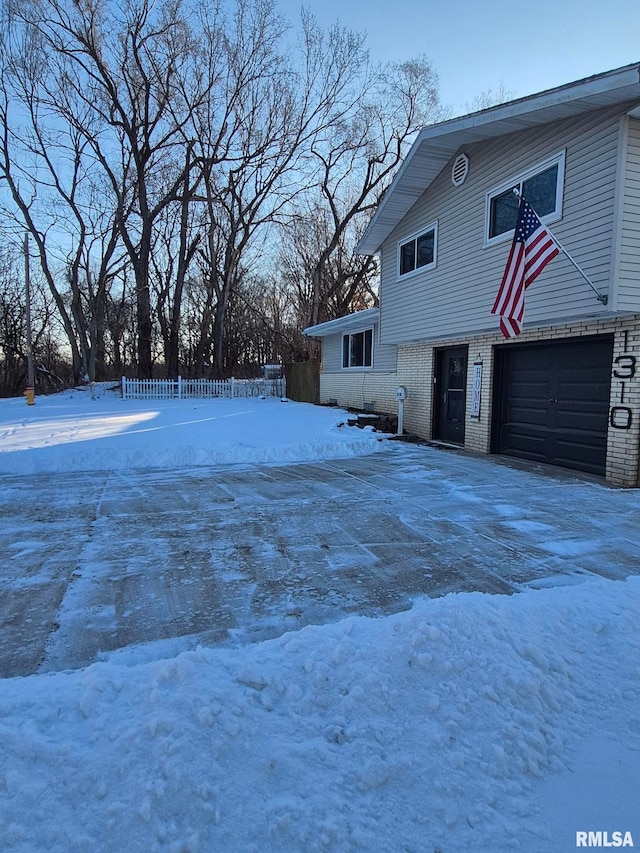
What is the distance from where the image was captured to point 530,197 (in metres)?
7.68

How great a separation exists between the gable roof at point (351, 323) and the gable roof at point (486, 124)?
202cm

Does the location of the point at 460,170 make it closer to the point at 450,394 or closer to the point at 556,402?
→ the point at 450,394

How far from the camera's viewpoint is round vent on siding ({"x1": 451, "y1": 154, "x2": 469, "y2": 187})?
916 cm

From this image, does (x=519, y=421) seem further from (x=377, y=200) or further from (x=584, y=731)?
(x=377, y=200)

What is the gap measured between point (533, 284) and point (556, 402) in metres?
1.91

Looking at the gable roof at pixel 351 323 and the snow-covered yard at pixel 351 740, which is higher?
the gable roof at pixel 351 323

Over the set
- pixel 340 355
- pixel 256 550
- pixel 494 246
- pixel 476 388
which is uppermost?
pixel 494 246

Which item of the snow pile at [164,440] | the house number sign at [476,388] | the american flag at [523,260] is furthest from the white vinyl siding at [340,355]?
the american flag at [523,260]

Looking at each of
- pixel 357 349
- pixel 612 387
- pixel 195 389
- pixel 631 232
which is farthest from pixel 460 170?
pixel 195 389

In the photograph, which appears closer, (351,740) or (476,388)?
(351,740)

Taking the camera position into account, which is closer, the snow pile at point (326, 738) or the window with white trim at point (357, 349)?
the snow pile at point (326, 738)

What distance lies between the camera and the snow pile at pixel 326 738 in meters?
1.55

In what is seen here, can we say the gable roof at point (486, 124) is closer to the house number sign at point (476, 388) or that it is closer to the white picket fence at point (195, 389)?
the house number sign at point (476, 388)

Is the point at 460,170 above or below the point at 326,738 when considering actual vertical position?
above
